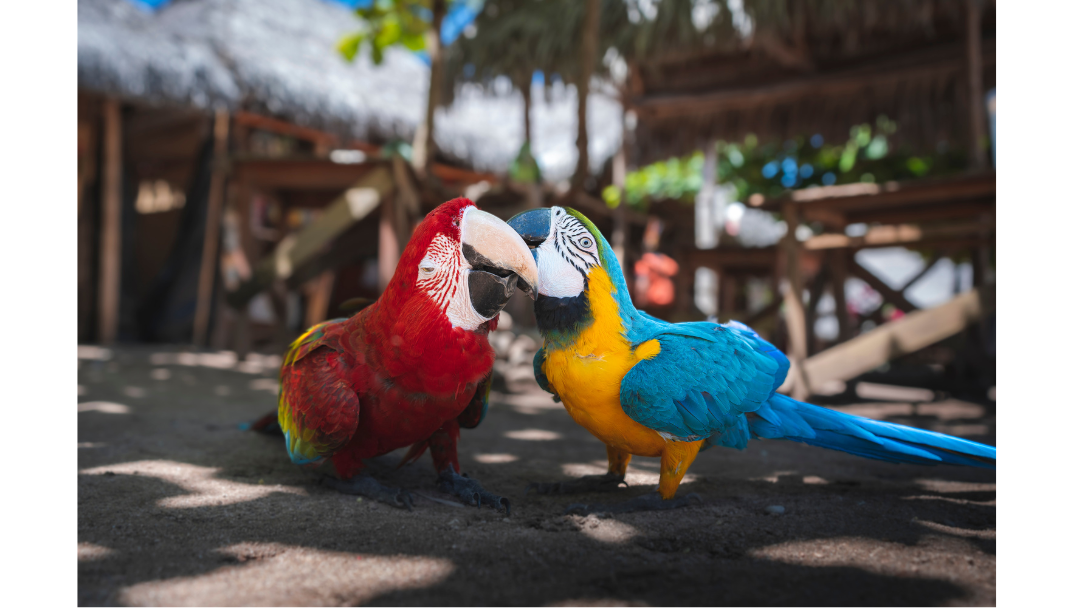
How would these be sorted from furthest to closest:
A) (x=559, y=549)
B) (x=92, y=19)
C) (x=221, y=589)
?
(x=92, y=19) < (x=559, y=549) < (x=221, y=589)

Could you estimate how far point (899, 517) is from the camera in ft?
5.61

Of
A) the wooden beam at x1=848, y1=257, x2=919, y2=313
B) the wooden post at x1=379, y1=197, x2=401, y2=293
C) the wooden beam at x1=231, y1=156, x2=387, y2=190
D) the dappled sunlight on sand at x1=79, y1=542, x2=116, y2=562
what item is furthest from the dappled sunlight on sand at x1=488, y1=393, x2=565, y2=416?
the wooden beam at x1=848, y1=257, x2=919, y2=313

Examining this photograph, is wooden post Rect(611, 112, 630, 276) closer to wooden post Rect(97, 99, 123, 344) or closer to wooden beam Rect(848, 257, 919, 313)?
wooden beam Rect(848, 257, 919, 313)

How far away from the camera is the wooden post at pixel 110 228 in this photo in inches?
263

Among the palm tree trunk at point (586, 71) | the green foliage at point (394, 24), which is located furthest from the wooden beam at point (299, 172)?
the green foliage at point (394, 24)

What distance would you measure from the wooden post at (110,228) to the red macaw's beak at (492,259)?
673 centimetres

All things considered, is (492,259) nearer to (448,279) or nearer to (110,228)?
(448,279)

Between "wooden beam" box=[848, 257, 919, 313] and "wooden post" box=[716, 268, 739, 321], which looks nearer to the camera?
"wooden beam" box=[848, 257, 919, 313]

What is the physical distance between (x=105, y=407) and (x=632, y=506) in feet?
9.08

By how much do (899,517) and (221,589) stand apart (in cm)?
167

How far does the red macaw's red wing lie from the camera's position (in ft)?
5.39

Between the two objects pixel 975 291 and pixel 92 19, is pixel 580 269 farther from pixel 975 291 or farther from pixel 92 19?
pixel 92 19

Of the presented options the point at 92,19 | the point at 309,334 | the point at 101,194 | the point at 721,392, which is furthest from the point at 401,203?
the point at 92,19

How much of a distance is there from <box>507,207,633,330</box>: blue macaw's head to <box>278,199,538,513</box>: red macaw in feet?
0.21
